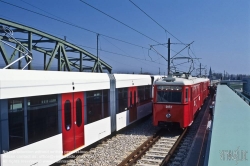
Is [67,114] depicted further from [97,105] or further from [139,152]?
[139,152]

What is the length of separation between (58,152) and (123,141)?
172 inches

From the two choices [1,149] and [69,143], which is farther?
[69,143]

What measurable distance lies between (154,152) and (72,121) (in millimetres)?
3664

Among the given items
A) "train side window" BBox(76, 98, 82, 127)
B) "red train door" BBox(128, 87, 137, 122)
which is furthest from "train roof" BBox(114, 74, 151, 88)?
"train side window" BBox(76, 98, 82, 127)

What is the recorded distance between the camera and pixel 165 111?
531 inches

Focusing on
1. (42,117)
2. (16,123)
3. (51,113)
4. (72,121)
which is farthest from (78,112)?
(16,123)

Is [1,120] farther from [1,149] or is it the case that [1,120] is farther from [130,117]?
[130,117]

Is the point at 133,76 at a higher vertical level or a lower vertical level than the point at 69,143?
higher

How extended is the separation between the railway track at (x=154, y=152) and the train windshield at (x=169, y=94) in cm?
180

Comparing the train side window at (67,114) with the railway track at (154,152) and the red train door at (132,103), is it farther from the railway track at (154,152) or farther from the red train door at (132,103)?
the red train door at (132,103)

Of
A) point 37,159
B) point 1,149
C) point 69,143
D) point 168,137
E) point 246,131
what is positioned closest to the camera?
point 246,131

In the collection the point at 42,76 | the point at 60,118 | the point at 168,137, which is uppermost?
the point at 42,76

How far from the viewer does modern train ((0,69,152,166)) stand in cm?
646

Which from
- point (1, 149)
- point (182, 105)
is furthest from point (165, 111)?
point (1, 149)
